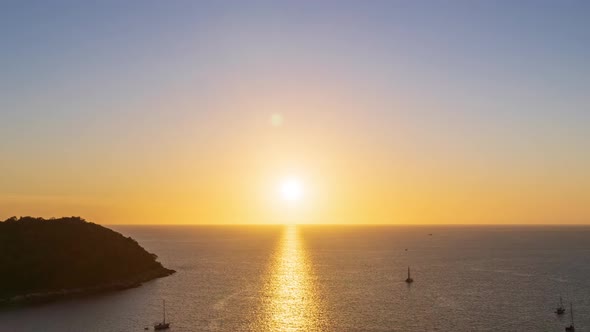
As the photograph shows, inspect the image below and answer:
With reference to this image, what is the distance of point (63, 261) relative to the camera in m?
122

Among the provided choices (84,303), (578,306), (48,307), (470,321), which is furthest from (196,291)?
(578,306)

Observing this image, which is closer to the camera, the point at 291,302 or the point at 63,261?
the point at 291,302

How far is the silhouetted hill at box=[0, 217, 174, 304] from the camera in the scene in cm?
11256

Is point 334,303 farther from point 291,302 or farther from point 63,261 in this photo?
point 63,261

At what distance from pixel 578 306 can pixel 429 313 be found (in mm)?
35020

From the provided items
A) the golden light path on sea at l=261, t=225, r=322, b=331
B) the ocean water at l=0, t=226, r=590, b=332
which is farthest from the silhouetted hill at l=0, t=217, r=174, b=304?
the golden light path on sea at l=261, t=225, r=322, b=331

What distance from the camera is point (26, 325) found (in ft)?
277

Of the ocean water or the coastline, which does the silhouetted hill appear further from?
the ocean water

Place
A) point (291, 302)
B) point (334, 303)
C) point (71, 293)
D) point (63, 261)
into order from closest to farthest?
1. point (334, 303)
2. point (291, 302)
3. point (71, 293)
4. point (63, 261)

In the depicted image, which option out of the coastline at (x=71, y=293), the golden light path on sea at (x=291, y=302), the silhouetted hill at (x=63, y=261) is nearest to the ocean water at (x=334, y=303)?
the golden light path on sea at (x=291, y=302)

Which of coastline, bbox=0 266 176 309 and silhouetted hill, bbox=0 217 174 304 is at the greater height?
silhouetted hill, bbox=0 217 174 304

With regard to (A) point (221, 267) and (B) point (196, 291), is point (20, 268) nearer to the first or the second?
(B) point (196, 291)

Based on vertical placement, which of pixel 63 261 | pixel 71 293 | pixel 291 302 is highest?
pixel 63 261

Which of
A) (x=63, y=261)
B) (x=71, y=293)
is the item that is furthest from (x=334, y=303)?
(x=63, y=261)
